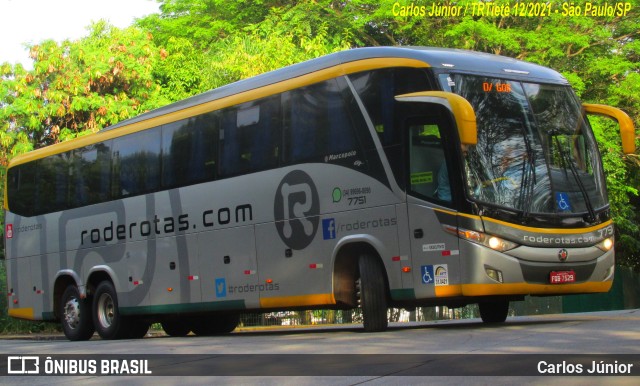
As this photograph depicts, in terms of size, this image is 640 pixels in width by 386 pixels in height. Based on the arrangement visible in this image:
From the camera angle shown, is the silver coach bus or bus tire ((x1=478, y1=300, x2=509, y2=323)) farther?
bus tire ((x1=478, y1=300, x2=509, y2=323))

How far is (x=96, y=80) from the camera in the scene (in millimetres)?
38281

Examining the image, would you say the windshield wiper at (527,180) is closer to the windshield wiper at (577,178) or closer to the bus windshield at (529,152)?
the bus windshield at (529,152)

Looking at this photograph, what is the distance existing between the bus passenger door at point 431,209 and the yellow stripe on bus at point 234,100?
0.95 meters

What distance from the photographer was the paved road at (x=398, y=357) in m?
9.41

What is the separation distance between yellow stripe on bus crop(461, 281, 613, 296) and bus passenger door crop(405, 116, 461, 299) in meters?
0.22

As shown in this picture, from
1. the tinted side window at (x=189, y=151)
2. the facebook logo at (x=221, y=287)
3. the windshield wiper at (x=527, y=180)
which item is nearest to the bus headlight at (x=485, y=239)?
the windshield wiper at (x=527, y=180)

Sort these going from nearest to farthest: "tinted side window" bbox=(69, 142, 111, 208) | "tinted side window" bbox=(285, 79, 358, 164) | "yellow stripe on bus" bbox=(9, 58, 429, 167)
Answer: "yellow stripe on bus" bbox=(9, 58, 429, 167) < "tinted side window" bbox=(285, 79, 358, 164) < "tinted side window" bbox=(69, 142, 111, 208)

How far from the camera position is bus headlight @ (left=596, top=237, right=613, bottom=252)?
15422mm

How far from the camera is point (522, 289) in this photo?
14.6m

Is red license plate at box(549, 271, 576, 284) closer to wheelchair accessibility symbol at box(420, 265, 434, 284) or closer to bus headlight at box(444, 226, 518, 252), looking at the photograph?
bus headlight at box(444, 226, 518, 252)

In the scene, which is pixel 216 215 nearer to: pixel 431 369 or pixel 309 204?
pixel 309 204

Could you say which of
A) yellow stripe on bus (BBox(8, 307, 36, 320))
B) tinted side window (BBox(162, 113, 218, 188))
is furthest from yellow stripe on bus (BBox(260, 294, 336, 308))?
yellow stripe on bus (BBox(8, 307, 36, 320))

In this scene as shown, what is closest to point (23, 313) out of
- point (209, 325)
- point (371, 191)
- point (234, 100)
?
point (209, 325)

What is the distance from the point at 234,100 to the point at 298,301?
11.4ft
